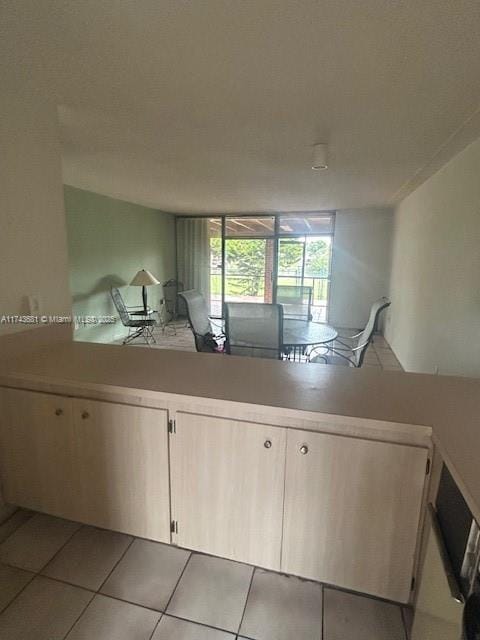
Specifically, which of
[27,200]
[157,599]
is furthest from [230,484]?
[27,200]

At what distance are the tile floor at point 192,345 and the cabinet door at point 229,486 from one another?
289 cm

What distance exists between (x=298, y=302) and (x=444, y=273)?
1762mm

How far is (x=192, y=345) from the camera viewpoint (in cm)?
518

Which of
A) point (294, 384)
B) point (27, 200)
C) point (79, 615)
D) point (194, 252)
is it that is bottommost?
point (79, 615)

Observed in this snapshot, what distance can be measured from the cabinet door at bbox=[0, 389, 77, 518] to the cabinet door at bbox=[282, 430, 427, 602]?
3.19 ft

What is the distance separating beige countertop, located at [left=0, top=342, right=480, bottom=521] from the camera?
1.03 metres

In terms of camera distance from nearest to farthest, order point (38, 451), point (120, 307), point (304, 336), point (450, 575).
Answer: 1. point (450, 575)
2. point (38, 451)
3. point (304, 336)
4. point (120, 307)

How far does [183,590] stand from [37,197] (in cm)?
201

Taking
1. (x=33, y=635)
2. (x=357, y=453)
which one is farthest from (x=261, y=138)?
(x=33, y=635)

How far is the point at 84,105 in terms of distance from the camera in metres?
1.87

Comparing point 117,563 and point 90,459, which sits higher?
point 90,459

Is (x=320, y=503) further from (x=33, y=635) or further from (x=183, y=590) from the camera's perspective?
(x=33, y=635)

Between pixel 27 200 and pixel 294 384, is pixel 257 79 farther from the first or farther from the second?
pixel 294 384

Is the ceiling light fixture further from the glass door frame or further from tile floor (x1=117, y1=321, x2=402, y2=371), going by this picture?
the glass door frame
